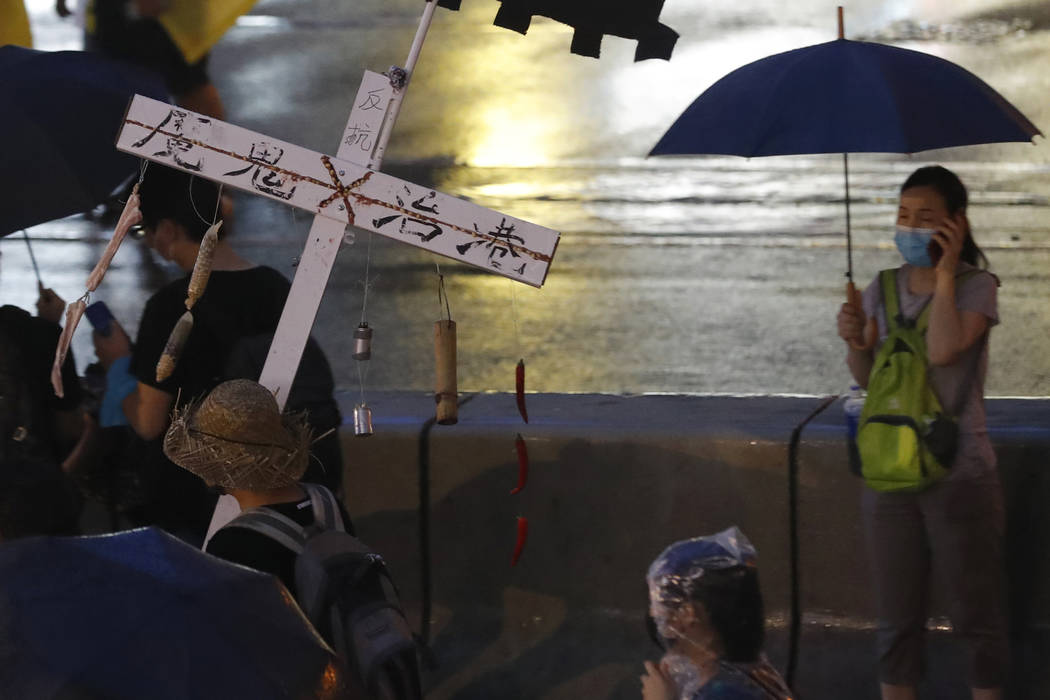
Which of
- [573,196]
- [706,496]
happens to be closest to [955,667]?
[706,496]

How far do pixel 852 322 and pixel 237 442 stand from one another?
1.91m

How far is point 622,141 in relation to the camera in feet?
40.1

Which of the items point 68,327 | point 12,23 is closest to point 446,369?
point 68,327

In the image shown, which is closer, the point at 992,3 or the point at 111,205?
the point at 111,205

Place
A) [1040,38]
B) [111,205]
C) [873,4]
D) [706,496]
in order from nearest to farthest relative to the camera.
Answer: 1. [706,496]
2. [111,205]
3. [1040,38]
4. [873,4]

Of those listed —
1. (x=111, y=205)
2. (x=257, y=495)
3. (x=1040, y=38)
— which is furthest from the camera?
(x=1040, y=38)

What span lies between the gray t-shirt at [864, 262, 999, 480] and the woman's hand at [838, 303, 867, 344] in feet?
0.48

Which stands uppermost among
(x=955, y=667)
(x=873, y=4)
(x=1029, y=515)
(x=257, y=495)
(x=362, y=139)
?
(x=873, y=4)

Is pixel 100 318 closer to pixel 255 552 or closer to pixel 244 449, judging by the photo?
pixel 244 449

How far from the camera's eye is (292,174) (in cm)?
399

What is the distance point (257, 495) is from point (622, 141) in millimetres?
8876

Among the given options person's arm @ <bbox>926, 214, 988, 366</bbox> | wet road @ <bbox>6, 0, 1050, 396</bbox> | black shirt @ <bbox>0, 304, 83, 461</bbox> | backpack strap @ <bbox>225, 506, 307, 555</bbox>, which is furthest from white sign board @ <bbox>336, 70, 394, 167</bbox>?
wet road @ <bbox>6, 0, 1050, 396</bbox>

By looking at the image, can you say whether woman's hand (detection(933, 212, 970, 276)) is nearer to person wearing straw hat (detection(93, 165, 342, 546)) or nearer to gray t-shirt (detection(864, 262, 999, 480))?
gray t-shirt (detection(864, 262, 999, 480))

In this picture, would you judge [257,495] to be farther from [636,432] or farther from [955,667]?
[955,667]
